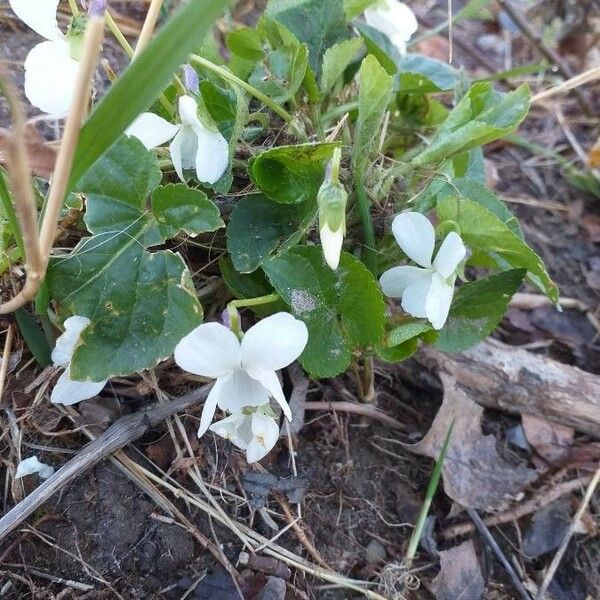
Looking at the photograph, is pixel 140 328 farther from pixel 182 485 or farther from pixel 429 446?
pixel 429 446

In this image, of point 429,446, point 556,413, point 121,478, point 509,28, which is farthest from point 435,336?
point 509,28

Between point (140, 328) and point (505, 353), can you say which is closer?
point (140, 328)

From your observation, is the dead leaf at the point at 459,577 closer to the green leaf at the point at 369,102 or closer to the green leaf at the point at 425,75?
the green leaf at the point at 369,102

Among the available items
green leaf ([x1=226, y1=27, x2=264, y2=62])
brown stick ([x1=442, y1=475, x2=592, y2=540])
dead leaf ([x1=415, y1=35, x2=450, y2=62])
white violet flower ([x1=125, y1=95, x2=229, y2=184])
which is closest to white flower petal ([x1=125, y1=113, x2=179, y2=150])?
white violet flower ([x1=125, y1=95, x2=229, y2=184])

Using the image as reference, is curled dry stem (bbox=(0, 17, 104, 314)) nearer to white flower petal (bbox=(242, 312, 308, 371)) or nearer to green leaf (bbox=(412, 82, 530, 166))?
white flower petal (bbox=(242, 312, 308, 371))

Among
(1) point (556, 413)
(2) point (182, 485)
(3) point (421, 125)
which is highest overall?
(3) point (421, 125)

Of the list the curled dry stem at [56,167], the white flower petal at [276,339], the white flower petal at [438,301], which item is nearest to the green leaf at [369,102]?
the white flower petal at [438,301]

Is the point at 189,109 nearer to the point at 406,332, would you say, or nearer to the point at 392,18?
the point at 406,332

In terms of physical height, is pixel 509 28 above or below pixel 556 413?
above
